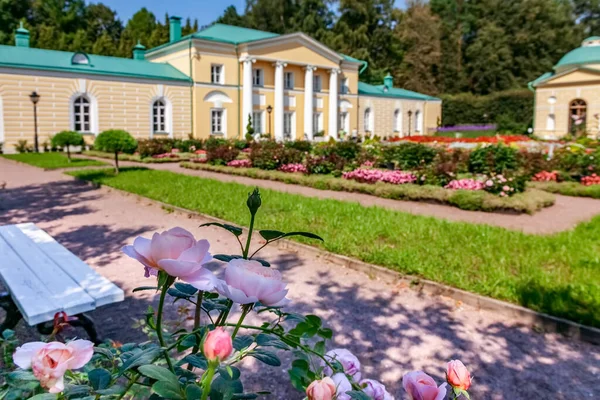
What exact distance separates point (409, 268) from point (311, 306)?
119 cm

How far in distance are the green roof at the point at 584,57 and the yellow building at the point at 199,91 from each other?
11.3 m

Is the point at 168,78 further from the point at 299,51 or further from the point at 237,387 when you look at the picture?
the point at 237,387

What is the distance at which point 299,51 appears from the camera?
3075 centimetres

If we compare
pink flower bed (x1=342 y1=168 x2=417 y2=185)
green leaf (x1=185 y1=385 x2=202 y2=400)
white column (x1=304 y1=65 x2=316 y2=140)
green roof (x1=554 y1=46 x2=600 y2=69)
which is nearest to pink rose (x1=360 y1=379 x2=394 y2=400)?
green leaf (x1=185 y1=385 x2=202 y2=400)

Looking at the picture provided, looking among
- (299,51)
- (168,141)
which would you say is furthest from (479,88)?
(168,141)

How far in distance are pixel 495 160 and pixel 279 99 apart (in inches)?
838

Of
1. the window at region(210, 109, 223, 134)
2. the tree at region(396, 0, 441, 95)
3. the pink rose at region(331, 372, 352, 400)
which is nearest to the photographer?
the pink rose at region(331, 372, 352, 400)

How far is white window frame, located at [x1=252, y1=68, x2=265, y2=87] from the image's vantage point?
29.7m

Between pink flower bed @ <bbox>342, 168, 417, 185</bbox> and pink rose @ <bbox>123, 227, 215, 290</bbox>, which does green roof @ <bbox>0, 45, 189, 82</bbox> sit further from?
pink rose @ <bbox>123, 227, 215, 290</bbox>

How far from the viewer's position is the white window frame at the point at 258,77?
97.6 feet

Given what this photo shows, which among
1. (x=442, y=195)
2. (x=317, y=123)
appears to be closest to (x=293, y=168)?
(x=442, y=195)

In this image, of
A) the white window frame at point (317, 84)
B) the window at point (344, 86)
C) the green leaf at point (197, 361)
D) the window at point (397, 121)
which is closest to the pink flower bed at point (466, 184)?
the green leaf at point (197, 361)

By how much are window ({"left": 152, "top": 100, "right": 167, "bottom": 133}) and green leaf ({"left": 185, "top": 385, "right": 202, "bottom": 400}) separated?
88.2ft

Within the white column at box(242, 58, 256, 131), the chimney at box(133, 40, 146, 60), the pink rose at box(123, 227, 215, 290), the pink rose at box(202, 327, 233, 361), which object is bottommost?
the pink rose at box(202, 327, 233, 361)
